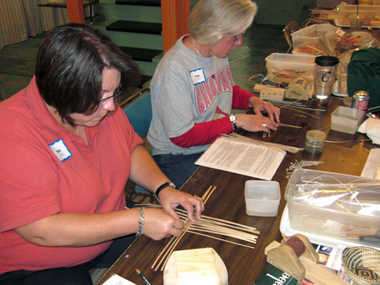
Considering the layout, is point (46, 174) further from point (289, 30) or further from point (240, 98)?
point (289, 30)

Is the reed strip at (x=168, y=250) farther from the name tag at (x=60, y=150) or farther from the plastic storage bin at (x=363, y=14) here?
the plastic storage bin at (x=363, y=14)

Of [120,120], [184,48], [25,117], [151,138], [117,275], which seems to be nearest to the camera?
[117,275]

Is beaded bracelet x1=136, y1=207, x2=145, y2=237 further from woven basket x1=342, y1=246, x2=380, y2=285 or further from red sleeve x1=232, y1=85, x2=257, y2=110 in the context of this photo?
red sleeve x1=232, y1=85, x2=257, y2=110

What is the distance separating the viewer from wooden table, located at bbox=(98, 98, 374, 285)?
0.97 m

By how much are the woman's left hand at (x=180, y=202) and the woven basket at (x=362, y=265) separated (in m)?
0.47

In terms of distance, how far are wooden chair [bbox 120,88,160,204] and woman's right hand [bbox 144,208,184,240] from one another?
0.62m

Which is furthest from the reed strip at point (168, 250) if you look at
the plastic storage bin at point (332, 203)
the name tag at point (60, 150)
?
the name tag at point (60, 150)

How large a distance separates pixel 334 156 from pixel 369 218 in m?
0.55

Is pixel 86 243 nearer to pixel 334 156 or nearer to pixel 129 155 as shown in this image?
pixel 129 155

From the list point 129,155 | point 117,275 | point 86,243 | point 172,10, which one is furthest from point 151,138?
point 172,10

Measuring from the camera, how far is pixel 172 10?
145 inches

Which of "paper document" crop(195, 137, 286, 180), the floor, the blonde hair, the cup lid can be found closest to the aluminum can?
the cup lid

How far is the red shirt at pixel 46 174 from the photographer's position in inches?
39.4

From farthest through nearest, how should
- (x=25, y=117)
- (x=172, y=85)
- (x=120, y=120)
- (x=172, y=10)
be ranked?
(x=172, y=10) < (x=172, y=85) < (x=120, y=120) < (x=25, y=117)
